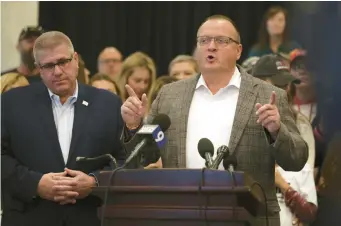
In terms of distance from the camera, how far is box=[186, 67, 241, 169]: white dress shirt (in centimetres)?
391

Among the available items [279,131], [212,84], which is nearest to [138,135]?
[279,131]

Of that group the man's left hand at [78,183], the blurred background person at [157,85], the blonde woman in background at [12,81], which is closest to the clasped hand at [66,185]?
the man's left hand at [78,183]

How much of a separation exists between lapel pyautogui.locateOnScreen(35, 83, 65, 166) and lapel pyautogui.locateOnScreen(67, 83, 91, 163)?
0.08 m

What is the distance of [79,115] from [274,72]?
1572 mm

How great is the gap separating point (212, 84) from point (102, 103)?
674 millimetres

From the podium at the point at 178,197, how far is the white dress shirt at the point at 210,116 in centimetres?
80

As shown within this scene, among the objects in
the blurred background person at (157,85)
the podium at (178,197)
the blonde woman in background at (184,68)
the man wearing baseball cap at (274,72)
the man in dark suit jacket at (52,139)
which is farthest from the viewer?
the blonde woman in background at (184,68)

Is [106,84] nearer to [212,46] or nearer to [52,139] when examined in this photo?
[52,139]

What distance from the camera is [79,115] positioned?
169 inches

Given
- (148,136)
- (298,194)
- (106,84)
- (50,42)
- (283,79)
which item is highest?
(50,42)

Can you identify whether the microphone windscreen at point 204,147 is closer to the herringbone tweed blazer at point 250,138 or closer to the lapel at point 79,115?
the herringbone tweed blazer at point 250,138

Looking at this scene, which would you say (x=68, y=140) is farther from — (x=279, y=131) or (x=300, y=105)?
(x=300, y=105)

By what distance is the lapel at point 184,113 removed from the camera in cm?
390

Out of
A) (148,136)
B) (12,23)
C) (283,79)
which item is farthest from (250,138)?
(12,23)
